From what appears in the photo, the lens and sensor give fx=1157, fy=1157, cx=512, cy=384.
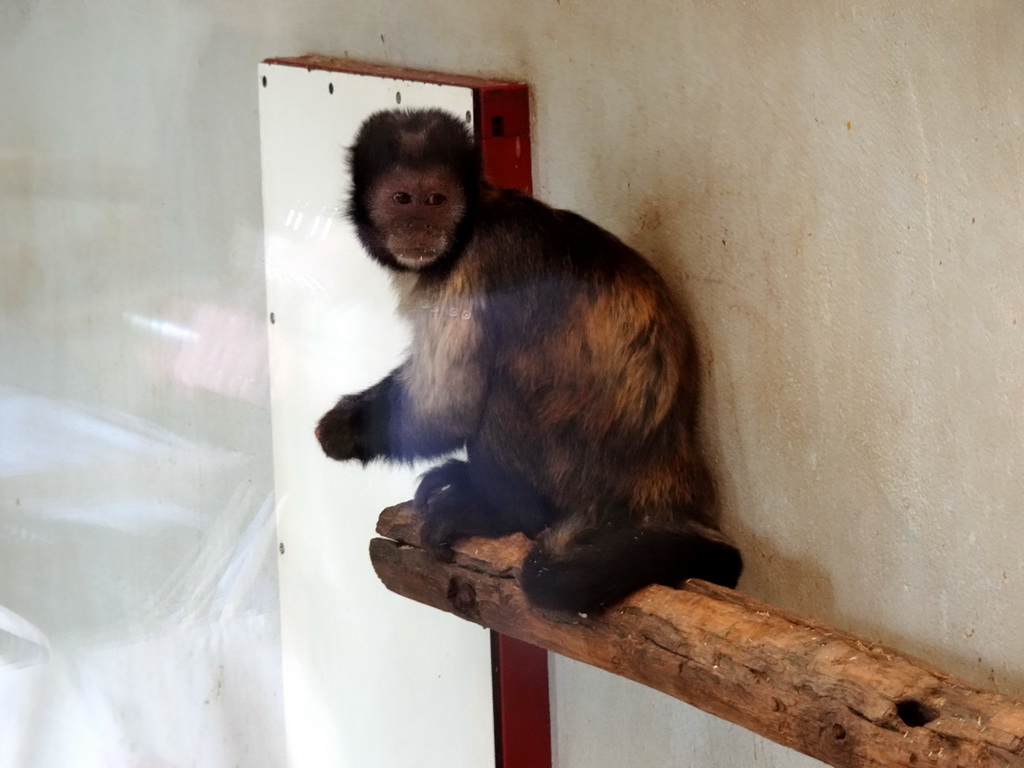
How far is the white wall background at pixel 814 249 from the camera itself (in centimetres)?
155

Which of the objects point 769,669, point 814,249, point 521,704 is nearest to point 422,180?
point 814,249

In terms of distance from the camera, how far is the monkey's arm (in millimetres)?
1970

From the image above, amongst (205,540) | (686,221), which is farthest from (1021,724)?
(205,540)

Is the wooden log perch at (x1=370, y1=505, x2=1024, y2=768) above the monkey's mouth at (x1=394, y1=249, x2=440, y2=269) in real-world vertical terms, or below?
below

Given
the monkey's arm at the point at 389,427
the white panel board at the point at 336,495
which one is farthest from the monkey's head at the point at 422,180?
the white panel board at the point at 336,495

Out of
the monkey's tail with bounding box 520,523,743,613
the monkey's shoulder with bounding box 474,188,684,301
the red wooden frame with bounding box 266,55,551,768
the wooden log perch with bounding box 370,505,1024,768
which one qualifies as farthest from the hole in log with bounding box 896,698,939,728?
the red wooden frame with bounding box 266,55,551,768

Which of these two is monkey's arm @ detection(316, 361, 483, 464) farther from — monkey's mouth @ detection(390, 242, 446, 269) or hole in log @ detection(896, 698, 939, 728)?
hole in log @ detection(896, 698, 939, 728)

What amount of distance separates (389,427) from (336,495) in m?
0.77

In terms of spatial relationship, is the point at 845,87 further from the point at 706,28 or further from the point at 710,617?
the point at 710,617

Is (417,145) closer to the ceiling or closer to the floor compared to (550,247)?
closer to the ceiling

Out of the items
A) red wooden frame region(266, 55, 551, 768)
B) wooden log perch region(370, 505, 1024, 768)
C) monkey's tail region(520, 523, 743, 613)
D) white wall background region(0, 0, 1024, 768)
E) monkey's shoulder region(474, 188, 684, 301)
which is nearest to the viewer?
wooden log perch region(370, 505, 1024, 768)

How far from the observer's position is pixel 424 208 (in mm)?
1934

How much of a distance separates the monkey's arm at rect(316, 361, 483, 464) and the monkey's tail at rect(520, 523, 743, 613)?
25 cm

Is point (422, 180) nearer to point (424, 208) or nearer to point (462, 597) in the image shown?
point (424, 208)
